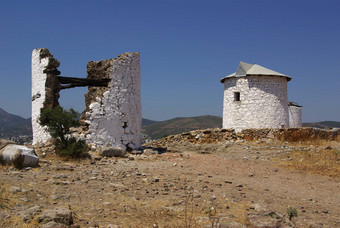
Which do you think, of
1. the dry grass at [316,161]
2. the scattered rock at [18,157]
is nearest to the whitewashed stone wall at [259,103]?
the dry grass at [316,161]

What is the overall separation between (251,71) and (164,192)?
1401 cm

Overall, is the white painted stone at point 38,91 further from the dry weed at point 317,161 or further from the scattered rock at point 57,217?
the dry weed at point 317,161

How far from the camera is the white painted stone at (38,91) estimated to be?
39.4ft

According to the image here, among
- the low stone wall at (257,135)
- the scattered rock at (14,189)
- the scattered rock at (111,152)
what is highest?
the low stone wall at (257,135)

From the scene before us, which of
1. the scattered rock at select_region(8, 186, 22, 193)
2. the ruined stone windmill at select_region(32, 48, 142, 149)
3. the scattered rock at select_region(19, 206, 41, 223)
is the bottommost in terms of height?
the scattered rock at select_region(19, 206, 41, 223)

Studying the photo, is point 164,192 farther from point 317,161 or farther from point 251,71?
point 251,71

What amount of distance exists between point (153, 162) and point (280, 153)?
540 cm

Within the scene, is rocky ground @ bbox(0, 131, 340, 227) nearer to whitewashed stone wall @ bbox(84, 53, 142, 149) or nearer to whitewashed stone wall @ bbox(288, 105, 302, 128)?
whitewashed stone wall @ bbox(84, 53, 142, 149)

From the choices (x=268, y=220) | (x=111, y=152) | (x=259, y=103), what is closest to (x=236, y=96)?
(x=259, y=103)

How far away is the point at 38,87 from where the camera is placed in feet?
40.8

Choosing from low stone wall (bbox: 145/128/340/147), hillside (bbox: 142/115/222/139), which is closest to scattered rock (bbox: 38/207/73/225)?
low stone wall (bbox: 145/128/340/147)

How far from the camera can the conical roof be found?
18500 mm

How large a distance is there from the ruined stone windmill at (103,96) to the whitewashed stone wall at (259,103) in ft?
27.2

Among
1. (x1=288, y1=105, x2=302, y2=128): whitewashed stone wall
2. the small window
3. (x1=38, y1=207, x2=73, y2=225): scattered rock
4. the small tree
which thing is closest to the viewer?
(x1=38, y1=207, x2=73, y2=225): scattered rock
